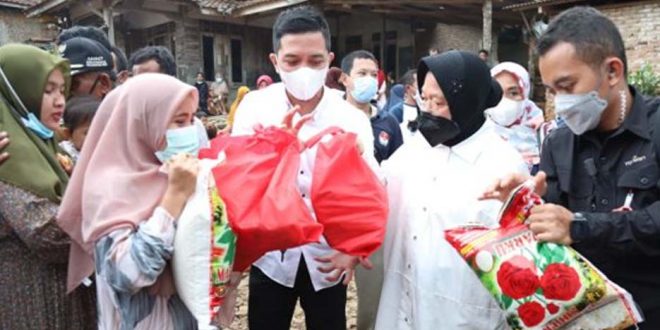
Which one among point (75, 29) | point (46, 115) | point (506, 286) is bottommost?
point (506, 286)

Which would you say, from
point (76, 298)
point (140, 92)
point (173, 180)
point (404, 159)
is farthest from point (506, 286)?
point (76, 298)

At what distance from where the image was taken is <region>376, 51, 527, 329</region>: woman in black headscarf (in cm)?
191

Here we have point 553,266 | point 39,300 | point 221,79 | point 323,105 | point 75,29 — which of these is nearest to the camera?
point 553,266

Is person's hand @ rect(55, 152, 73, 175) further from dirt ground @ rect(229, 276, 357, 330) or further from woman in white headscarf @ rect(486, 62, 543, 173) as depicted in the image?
woman in white headscarf @ rect(486, 62, 543, 173)

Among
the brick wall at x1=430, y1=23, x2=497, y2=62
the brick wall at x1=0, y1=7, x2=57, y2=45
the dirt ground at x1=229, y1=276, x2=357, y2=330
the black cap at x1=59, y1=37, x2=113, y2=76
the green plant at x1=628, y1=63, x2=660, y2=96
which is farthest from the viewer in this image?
the brick wall at x1=0, y1=7, x2=57, y2=45

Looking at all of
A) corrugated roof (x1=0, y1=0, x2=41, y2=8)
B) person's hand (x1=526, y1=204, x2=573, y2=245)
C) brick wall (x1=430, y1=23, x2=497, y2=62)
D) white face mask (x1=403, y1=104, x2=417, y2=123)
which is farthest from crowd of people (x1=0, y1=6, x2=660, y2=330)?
corrugated roof (x1=0, y1=0, x2=41, y2=8)

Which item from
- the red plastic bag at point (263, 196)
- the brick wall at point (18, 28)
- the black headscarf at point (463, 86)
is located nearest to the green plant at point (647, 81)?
the black headscarf at point (463, 86)

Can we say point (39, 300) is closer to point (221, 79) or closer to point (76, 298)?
point (76, 298)

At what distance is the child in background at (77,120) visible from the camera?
2570 millimetres

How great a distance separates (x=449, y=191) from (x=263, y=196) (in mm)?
709

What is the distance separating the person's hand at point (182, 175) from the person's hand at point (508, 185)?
95 cm

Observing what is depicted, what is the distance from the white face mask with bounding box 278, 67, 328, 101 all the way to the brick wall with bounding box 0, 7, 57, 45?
61.2 feet

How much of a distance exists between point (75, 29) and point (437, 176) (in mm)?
3017

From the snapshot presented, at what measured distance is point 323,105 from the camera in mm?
2375
